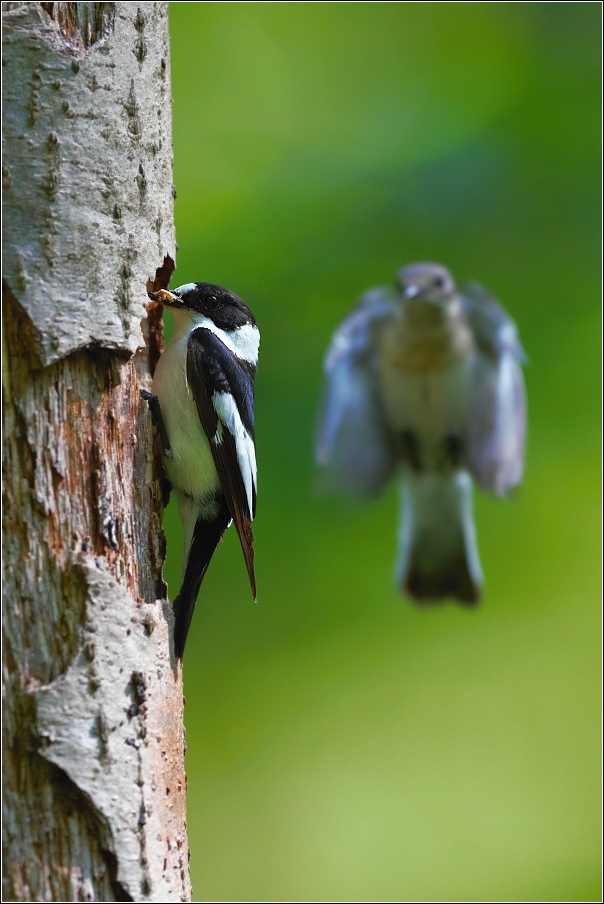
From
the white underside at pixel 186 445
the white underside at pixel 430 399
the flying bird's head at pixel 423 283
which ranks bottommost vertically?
the white underside at pixel 186 445

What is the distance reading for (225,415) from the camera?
2.29 metres

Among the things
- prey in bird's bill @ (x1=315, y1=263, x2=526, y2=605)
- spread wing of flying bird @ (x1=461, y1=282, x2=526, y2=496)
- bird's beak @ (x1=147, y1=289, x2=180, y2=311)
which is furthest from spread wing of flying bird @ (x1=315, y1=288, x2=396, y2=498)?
bird's beak @ (x1=147, y1=289, x2=180, y2=311)

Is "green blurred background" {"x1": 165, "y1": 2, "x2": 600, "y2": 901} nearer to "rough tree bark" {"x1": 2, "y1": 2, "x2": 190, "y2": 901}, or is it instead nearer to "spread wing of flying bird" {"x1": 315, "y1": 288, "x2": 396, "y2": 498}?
"spread wing of flying bird" {"x1": 315, "y1": 288, "x2": 396, "y2": 498}

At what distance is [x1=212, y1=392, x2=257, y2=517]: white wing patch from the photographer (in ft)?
7.50

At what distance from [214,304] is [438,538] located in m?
4.09

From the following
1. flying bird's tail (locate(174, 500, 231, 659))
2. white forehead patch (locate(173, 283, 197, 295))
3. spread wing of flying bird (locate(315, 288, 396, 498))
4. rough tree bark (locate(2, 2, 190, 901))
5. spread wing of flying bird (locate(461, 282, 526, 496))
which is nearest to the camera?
rough tree bark (locate(2, 2, 190, 901))

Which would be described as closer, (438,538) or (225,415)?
(225,415)

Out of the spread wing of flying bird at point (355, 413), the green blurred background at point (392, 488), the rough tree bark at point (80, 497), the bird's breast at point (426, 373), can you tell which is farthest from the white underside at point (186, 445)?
the bird's breast at point (426, 373)

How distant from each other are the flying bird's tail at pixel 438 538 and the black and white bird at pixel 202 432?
3.92 meters

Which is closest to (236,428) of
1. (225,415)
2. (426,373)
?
(225,415)

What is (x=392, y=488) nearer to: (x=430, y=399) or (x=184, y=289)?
(x=430, y=399)

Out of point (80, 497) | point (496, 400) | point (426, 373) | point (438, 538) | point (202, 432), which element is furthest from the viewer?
point (438, 538)

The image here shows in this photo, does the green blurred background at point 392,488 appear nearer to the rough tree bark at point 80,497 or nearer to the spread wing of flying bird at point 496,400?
the spread wing of flying bird at point 496,400

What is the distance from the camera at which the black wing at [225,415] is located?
2252 millimetres
